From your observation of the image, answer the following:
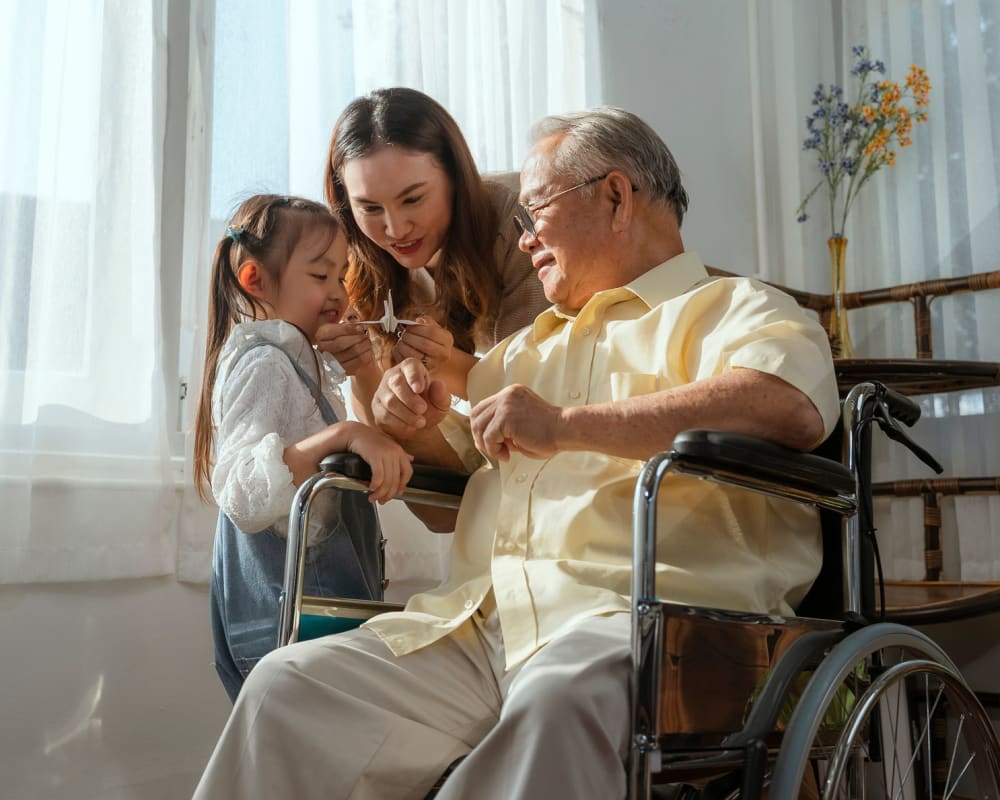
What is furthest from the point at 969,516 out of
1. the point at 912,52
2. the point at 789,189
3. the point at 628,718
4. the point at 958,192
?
the point at 628,718

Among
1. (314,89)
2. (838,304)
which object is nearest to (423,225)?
(314,89)

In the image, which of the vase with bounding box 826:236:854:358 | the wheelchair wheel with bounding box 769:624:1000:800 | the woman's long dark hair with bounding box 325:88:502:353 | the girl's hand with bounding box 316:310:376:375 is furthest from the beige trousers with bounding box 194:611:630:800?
the vase with bounding box 826:236:854:358

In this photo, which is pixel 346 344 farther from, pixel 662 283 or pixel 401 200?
pixel 662 283

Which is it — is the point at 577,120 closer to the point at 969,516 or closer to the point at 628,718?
the point at 628,718

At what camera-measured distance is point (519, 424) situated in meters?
1.34

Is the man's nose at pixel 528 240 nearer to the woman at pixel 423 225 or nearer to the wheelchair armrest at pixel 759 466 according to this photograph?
the woman at pixel 423 225

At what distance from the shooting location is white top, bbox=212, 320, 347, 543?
1564mm

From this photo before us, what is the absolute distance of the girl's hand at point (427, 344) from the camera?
66.2 inches

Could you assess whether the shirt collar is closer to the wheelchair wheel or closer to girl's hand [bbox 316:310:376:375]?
girl's hand [bbox 316:310:376:375]

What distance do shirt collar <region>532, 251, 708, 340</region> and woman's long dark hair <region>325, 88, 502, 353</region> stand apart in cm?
46

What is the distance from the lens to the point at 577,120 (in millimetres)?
1669

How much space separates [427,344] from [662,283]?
14.4 inches

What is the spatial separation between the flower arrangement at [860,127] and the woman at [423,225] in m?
1.33

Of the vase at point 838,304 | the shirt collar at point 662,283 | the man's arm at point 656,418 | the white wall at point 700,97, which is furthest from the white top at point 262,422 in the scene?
the white wall at point 700,97
